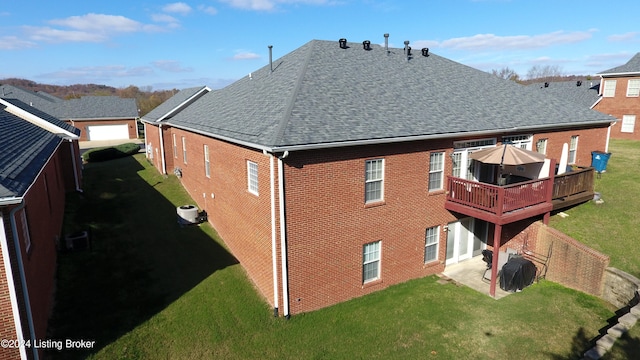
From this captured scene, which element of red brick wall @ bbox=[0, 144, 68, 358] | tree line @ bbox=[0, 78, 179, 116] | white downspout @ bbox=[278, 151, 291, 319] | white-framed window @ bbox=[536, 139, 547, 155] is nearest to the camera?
red brick wall @ bbox=[0, 144, 68, 358]

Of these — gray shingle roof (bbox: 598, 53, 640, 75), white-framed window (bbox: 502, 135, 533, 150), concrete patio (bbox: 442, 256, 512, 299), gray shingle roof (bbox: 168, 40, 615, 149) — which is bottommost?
concrete patio (bbox: 442, 256, 512, 299)

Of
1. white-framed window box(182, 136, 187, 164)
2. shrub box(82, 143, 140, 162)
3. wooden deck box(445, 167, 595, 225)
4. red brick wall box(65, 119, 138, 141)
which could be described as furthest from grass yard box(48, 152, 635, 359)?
red brick wall box(65, 119, 138, 141)

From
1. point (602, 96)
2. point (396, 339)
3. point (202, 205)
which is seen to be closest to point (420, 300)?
point (396, 339)

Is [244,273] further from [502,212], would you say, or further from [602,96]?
[602,96]

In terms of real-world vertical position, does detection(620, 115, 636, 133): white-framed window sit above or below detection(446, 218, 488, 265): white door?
above

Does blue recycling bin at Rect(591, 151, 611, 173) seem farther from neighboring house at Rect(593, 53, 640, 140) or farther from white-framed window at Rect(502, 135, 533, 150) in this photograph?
neighboring house at Rect(593, 53, 640, 140)

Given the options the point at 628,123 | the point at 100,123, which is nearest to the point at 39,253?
the point at 628,123

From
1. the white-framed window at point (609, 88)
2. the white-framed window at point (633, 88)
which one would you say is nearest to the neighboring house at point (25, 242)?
the white-framed window at point (633, 88)

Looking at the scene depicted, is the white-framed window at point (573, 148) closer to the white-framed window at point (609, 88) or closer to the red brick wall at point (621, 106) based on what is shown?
the red brick wall at point (621, 106)
